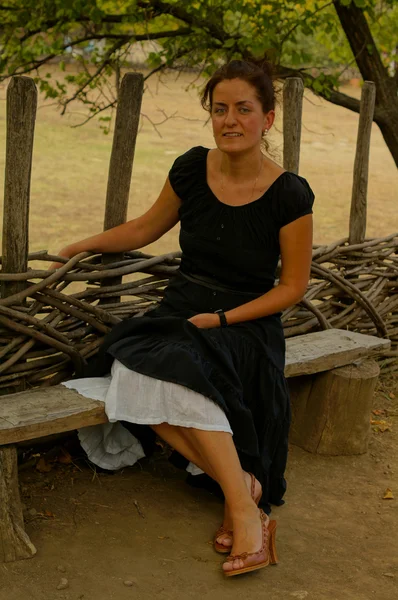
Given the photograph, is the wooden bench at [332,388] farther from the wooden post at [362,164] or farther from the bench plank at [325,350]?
the wooden post at [362,164]

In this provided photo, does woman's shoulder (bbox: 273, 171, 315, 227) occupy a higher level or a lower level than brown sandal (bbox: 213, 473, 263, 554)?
higher

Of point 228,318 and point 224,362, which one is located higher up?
point 228,318

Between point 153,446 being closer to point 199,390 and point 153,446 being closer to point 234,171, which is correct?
A: point 199,390

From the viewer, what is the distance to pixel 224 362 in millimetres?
2828

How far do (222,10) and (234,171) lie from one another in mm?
2679

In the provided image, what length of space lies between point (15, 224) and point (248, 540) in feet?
4.43

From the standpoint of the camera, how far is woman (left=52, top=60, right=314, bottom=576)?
2.74m

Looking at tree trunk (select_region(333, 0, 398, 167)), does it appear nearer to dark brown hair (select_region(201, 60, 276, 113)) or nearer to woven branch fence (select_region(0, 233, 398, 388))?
woven branch fence (select_region(0, 233, 398, 388))

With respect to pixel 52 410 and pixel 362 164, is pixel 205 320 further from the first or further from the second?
pixel 362 164

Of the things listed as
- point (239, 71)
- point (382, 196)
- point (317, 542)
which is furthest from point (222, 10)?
point (382, 196)

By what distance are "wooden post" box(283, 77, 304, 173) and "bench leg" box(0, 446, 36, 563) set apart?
195cm

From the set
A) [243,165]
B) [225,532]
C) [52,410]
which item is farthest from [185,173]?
[225,532]

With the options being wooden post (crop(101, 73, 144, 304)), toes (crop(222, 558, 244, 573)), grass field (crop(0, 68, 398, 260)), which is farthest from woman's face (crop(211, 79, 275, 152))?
grass field (crop(0, 68, 398, 260))

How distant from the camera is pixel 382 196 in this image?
11.8m
